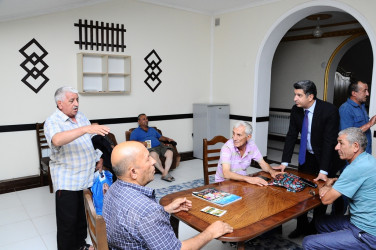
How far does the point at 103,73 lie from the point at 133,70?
63cm

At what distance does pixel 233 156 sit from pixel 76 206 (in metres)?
1.38

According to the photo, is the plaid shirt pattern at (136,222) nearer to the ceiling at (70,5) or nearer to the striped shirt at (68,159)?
the striped shirt at (68,159)

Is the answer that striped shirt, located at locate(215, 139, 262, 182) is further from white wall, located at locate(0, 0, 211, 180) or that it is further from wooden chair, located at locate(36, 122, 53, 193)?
white wall, located at locate(0, 0, 211, 180)

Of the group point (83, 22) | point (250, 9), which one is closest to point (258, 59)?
point (250, 9)

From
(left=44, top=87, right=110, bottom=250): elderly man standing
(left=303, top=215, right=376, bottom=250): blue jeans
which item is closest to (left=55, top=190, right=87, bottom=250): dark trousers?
(left=44, top=87, right=110, bottom=250): elderly man standing

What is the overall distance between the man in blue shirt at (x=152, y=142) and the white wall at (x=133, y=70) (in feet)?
1.20

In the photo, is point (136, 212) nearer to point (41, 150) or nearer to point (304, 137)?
point (304, 137)

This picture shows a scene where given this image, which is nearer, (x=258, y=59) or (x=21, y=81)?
(x=21, y=81)

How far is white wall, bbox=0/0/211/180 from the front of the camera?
4.07 metres

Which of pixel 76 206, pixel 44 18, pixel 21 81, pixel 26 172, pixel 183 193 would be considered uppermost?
pixel 44 18

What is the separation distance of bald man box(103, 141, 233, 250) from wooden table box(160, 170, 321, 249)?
0.48 feet

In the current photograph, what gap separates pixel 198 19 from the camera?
598cm

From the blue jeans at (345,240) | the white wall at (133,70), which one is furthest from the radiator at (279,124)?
the blue jeans at (345,240)

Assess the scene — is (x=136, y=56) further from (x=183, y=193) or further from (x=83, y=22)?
(x=183, y=193)
